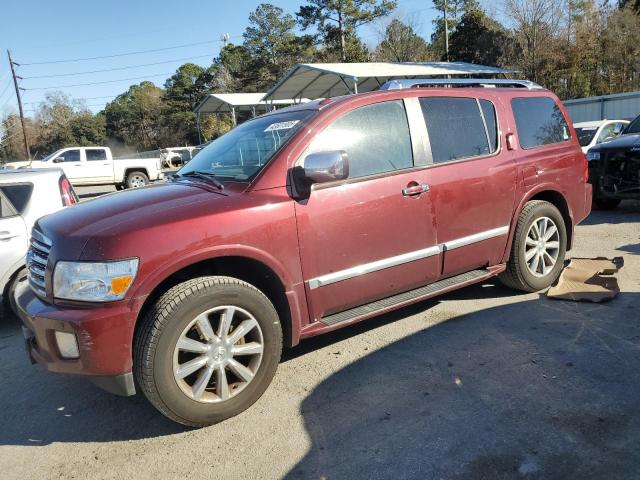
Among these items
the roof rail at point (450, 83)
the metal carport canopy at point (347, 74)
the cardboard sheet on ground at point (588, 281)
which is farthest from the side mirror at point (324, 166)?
the metal carport canopy at point (347, 74)

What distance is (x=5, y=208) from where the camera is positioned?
5.04 metres

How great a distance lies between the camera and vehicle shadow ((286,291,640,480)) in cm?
244

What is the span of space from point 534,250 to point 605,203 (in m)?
5.04

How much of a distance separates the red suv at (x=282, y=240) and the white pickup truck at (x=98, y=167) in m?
17.2

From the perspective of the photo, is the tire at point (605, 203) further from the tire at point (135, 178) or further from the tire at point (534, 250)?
the tire at point (135, 178)

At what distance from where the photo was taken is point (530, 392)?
3.01 m

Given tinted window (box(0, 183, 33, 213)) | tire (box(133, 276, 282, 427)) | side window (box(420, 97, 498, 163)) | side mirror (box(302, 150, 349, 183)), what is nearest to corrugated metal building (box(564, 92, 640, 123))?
side window (box(420, 97, 498, 163))

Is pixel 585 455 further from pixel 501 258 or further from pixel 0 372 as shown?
pixel 0 372

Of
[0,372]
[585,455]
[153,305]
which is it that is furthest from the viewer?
[0,372]

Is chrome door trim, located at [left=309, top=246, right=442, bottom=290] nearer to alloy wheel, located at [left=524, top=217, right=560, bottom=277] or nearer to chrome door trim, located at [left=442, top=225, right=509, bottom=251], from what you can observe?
chrome door trim, located at [left=442, top=225, right=509, bottom=251]

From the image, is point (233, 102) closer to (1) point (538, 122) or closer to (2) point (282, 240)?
(1) point (538, 122)

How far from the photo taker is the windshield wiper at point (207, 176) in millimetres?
3307

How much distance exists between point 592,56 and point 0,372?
38.0 metres

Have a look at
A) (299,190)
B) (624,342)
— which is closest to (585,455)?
(624,342)
